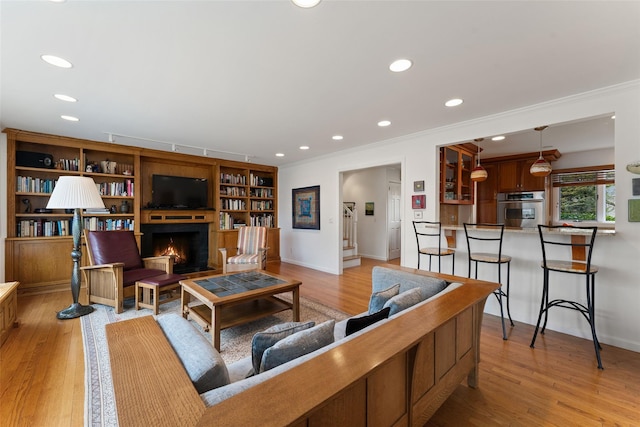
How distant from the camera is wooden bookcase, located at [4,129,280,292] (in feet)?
12.6

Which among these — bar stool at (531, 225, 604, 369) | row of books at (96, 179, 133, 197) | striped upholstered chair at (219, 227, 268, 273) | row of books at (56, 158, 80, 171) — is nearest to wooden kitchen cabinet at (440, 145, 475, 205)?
bar stool at (531, 225, 604, 369)

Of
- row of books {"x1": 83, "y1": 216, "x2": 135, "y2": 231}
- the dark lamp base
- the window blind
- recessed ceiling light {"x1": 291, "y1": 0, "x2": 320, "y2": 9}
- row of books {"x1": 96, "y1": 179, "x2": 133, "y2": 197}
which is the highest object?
recessed ceiling light {"x1": 291, "y1": 0, "x2": 320, "y2": 9}

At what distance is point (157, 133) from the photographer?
12.8ft

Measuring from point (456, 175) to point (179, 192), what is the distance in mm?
4948

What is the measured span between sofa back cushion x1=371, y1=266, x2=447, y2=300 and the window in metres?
5.13

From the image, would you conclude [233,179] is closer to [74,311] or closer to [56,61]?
[74,311]

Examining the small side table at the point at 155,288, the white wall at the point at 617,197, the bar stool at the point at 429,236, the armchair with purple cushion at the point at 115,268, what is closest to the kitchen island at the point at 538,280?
the white wall at the point at 617,197

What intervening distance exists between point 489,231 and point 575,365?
1400mm

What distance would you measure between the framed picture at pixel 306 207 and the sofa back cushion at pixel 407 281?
3256 mm

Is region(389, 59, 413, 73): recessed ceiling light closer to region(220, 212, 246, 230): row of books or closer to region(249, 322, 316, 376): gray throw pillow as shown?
region(249, 322, 316, 376): gray throw pillow

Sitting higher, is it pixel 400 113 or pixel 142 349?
pixel 400 113

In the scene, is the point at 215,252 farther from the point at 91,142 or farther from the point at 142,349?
the point at 142,349

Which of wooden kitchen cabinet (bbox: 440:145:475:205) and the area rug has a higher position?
wooden kitchen cabinet (bbox: 440:145:475:205)

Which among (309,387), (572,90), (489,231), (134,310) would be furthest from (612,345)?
(134,310)
